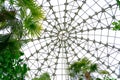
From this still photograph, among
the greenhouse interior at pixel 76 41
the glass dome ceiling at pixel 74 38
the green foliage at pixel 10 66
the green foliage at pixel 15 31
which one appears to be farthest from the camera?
the glass dome ceiling at pixel 74 38

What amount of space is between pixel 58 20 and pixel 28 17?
73.2 ft

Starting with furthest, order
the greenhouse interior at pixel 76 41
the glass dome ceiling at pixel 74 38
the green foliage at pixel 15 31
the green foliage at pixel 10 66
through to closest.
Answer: the glass dome ceiling at pixel 74 38 → the greenhouse interior at pixel 76 41 → the green foliage at pixel 15 31 → the green foliage at pixel 10 66

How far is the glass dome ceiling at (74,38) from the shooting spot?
1070 inches

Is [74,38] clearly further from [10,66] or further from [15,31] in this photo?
[10,66]

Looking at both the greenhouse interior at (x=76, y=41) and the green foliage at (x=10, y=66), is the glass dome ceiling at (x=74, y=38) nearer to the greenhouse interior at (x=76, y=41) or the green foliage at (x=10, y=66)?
the greenhouse interior at (x=76, y=41)

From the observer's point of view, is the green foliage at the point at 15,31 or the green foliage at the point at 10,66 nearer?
the green foliage at the point at 10,66

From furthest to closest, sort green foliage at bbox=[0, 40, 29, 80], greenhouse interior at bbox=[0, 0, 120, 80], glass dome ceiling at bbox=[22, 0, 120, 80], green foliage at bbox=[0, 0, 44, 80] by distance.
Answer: glass dome ceiling at bbox=[22, 0, 120, 80], greenhouse interior at bbox=[0, 0, 120, 80], green foliage at bbox=[0, 0, 44, 80], green foliage at bbox=[0, 40, 29, 80]

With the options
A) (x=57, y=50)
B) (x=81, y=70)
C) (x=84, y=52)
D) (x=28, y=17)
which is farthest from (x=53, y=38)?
(x=28, y=17)

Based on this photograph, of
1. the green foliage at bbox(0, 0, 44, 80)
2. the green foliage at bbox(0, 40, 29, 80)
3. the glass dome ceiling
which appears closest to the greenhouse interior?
the glass dome ceiling

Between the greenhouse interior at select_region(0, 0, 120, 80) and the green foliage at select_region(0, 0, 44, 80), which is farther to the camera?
the greenhouse interior at select_region(0, 0, 120, 80)

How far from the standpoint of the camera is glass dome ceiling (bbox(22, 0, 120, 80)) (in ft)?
89.1

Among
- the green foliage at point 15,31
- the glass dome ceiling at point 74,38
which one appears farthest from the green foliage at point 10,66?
the glass dome ceiling at point 74,38

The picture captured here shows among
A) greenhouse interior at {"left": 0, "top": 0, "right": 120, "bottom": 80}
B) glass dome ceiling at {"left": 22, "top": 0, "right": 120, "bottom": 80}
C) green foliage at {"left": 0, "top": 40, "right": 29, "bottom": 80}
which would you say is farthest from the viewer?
glass dome ceiling at {"left": 22, "top": 0, "right": 120, "bottom": 80}

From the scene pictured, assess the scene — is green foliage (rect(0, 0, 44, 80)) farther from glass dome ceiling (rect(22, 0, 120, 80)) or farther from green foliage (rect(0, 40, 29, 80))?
glass dome ceiling (rect(22, 0, 120, 80))
